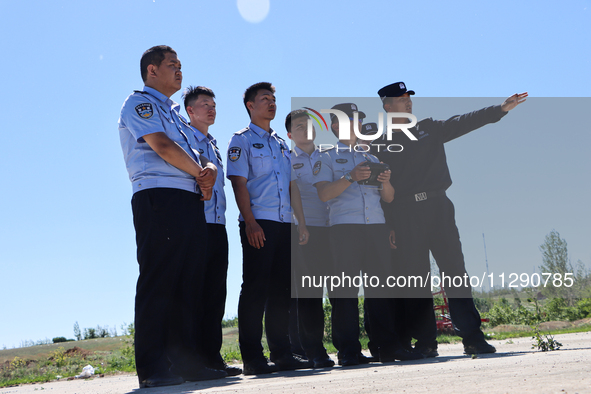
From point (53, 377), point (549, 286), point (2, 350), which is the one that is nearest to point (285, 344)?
point (53, 377)

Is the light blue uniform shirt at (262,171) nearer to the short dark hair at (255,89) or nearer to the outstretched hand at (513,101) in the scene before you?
the short dark hair at (255,89)

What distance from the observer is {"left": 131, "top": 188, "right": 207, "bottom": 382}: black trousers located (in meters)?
3.08

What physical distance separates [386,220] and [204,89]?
2211mm

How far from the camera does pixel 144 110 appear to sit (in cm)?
329

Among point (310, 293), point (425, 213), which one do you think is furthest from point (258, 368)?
point (425, 213)

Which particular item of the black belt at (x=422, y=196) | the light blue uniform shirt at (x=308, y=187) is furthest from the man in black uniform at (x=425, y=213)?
the light blue uniform shirt at (x=308, y=187)

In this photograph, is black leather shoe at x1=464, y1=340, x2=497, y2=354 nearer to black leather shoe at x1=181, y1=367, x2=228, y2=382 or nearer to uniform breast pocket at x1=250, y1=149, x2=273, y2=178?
black leather shoe at x1=181, y1=367, x2=228, y2=382

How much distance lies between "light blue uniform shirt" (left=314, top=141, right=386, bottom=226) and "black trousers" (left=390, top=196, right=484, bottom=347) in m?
0.32

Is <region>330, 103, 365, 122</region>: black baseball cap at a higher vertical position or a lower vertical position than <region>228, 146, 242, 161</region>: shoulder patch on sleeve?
higher

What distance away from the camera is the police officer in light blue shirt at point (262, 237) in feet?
13.0

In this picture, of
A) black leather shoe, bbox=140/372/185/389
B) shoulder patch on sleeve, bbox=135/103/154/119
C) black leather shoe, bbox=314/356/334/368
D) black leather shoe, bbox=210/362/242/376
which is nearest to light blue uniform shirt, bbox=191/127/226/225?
shoulder patch on sleeve, bbox=135/103/154/119

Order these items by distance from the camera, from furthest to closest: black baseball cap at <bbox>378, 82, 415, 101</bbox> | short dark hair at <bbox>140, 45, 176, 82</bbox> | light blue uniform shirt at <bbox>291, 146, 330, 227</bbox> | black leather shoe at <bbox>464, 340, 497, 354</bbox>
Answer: black baseball cap at <bbox>378, 82, 415, 101</bbox> < light blue uniform shirt at <bbox>291, 146, 330, 227</bbox> < black leather shoe at <bbox>464, 340, 497, 354</bbox> < short dark hair at <bbox>140, 45, 176, 82</bbox>

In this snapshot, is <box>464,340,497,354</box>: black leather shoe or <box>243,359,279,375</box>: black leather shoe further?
<box>464,340,497,354</box>: black leather shoe

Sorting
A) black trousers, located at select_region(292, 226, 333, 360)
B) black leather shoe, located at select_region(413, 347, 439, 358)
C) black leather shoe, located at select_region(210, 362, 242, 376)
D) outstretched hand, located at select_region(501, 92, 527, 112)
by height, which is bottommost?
black leather shoe, located at select_region(413, 347, 439, 358)
